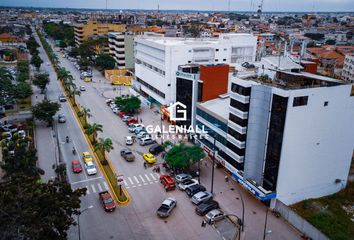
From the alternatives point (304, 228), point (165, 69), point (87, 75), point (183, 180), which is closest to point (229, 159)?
point (183, 180)

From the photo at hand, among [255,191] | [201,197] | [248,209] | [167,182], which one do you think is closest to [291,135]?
[255,191]

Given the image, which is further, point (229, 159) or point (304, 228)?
point (229, 159)

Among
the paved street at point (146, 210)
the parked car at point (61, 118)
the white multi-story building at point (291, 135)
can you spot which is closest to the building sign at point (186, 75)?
the paved street at point (146, 210)

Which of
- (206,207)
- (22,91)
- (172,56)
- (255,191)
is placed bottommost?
(206,207)

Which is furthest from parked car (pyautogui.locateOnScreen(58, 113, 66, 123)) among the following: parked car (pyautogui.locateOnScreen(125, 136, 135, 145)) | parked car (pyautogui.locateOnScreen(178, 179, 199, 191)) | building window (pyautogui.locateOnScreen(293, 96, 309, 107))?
building window (pyautogui.locateOnScreen(293, 96, 309, 107))

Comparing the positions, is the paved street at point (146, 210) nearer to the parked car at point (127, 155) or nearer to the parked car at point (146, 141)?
the parked car at point (127, 155)

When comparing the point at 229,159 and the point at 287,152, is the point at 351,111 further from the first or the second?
the point at 229,159

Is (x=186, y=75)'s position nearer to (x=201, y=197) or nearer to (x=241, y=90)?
(x=241, y=90)
